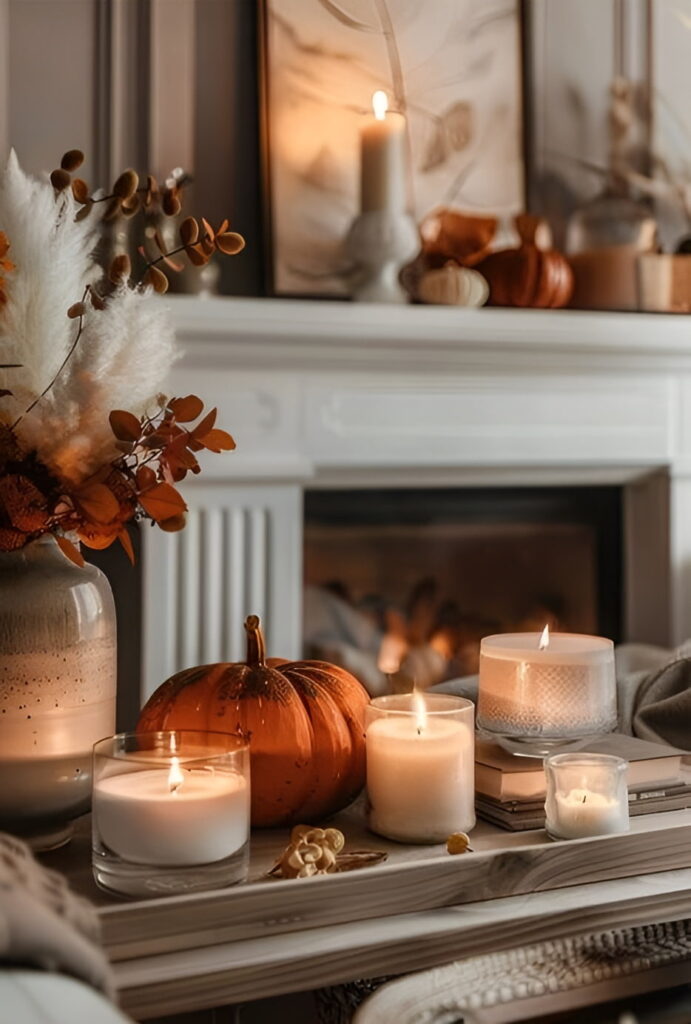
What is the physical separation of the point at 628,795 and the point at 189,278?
145 centimetres

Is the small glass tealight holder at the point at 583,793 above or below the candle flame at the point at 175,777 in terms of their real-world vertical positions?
below

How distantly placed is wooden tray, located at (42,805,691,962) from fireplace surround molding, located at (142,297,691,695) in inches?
49.1

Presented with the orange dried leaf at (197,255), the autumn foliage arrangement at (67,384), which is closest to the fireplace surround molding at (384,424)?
the orange dried leaf at (197,255)

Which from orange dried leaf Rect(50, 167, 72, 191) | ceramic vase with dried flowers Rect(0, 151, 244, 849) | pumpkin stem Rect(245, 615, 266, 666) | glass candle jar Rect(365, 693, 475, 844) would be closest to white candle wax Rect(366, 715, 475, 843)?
glass candle jar Rect(365, 693, 475, 844)

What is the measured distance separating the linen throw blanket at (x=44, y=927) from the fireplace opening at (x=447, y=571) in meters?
1.85

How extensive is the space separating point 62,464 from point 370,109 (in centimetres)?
174

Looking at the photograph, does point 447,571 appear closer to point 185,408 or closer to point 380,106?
point 380,106

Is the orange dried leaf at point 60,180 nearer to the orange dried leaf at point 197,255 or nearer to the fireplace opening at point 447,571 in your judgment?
the orange dried leaf at point 197,255

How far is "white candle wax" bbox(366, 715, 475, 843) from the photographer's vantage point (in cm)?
90

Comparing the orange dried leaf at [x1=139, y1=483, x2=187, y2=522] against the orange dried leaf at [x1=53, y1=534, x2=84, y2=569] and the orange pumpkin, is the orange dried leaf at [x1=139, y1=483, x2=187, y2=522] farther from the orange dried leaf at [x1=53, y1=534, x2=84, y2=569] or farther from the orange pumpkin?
the orange pumpkin

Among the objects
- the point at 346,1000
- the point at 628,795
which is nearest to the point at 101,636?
the point at 346,1000

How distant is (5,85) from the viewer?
2146 millimetres

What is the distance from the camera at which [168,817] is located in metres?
0.79

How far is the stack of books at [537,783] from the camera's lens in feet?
3.13
